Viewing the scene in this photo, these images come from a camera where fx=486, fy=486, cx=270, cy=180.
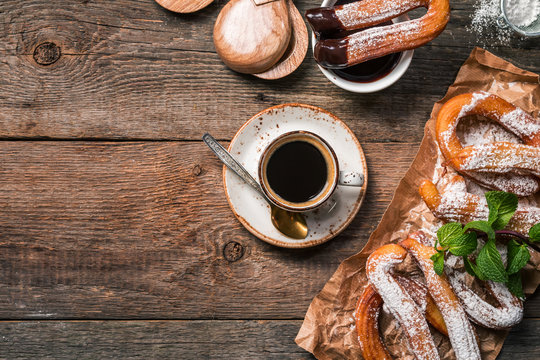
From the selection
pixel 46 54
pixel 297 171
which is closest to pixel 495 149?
pixel 297 171

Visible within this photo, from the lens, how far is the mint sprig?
1.06 metres

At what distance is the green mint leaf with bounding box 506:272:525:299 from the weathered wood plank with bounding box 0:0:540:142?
16.3 inches

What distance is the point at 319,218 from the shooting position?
1.16 metres

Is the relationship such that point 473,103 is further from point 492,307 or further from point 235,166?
point 235,166

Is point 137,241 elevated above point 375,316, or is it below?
above

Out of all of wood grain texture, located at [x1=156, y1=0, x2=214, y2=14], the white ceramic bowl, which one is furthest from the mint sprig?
wood grain texture, located at [x1=156, y1=0, x2=214, y2=14]

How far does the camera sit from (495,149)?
3.68 feet

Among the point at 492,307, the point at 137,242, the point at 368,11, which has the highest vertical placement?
the point at 368,11

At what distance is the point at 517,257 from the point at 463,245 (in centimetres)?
13

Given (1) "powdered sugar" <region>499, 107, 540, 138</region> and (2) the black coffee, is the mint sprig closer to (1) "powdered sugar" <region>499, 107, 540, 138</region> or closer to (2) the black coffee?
(1) "powdered sugar" <region>499, 107, 540, 138</region>

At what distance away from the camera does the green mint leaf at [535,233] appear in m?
1.08

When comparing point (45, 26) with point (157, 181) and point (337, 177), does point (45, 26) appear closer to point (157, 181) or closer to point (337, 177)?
point (157, 181)

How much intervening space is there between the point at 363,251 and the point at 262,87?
48 cm

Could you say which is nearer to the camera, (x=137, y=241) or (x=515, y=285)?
(x=515, y=285)
